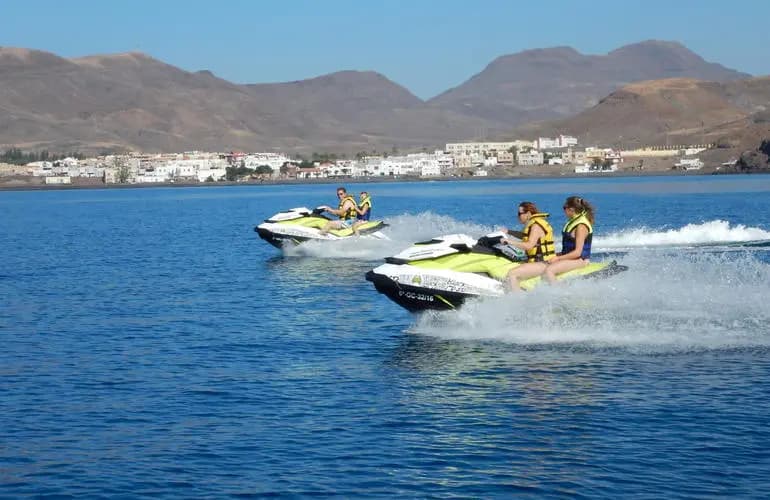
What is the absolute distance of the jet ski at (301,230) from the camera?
114ft

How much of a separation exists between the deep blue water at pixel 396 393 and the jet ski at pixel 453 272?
28cm

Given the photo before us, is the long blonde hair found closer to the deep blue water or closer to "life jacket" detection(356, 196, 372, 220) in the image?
the deep blue water

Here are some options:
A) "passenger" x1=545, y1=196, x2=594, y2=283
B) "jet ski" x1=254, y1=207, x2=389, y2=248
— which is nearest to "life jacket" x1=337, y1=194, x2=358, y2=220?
"jet ski" x1=254, y1=207, x2=389, y2=248

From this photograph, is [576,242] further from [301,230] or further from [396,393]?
[301,230]

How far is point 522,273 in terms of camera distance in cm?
1783

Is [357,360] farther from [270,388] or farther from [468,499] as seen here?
[468,499]

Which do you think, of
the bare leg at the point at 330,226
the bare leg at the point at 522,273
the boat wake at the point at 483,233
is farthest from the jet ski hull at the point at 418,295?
the bare leg at the point at 330,226

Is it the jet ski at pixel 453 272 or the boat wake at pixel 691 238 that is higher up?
the jet ski at pixel 453 272

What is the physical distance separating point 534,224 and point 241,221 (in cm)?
5623

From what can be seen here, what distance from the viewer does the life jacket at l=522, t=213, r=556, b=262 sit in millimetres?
17906

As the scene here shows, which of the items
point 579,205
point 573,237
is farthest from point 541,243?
point 579,205

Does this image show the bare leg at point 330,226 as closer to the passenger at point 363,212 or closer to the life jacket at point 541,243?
the passenger at point 363,212

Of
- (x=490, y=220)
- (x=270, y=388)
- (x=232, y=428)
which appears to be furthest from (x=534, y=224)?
(x=490, y=220)

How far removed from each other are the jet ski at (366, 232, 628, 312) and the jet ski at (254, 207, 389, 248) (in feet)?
52.0
